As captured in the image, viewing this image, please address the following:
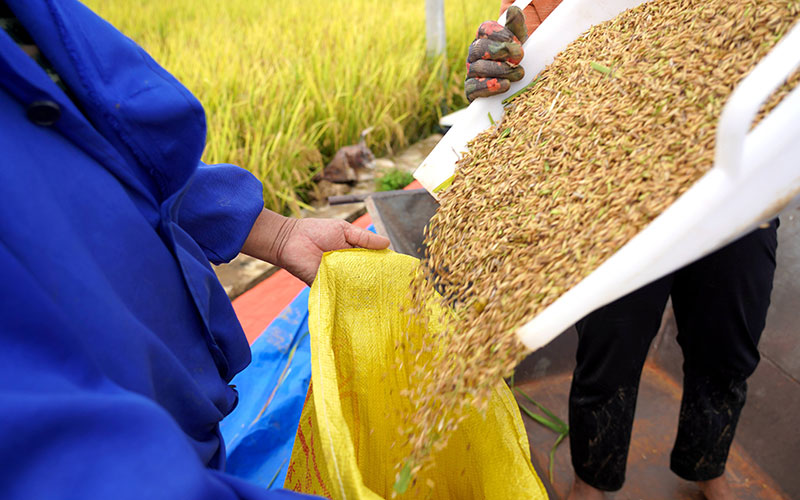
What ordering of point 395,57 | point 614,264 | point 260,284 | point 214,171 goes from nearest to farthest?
point 614,264, point 214,171, point 260,284, point 395,57

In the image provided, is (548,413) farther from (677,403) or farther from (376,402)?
(376,402)

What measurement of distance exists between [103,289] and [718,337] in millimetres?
1095

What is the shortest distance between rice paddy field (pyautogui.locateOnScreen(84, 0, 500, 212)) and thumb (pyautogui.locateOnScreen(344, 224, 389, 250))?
1.60 metres

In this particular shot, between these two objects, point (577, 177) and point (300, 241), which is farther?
point (300, 241)

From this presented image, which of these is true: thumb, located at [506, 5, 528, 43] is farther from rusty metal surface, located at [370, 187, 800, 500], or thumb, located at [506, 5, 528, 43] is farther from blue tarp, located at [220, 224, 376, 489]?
blue tarp, located at [220, 224, 376, 489]

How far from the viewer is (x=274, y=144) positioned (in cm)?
271

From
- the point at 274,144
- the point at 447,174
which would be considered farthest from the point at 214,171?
the point at 274,144

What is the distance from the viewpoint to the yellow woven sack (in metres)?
0.85

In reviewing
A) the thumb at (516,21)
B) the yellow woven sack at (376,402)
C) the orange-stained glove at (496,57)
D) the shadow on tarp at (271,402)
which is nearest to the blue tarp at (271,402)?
the shadow on tarp at (271,402)

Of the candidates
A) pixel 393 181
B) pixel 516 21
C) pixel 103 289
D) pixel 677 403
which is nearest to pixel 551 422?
pixel 677 403

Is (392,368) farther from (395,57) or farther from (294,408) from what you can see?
(395,57)

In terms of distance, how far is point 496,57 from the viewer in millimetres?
1003

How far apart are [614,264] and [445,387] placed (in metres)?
0.28

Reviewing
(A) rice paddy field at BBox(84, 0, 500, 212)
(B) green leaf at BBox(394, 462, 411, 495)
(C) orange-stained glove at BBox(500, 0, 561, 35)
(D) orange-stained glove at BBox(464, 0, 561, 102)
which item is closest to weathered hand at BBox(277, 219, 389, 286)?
(D) orange-stained glove at BBox(464, 0, 561, 102)
